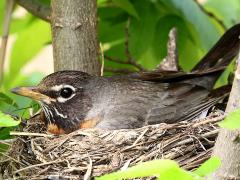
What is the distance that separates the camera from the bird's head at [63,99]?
4043mm

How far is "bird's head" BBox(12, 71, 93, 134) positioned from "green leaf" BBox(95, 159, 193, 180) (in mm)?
2193

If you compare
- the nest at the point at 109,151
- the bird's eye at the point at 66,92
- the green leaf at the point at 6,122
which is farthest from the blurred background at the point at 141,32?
the green leaf at the point at 6,122

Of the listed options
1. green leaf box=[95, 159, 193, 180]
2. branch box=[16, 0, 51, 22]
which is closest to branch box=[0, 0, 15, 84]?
branch box=[16, 0, 51, 22]

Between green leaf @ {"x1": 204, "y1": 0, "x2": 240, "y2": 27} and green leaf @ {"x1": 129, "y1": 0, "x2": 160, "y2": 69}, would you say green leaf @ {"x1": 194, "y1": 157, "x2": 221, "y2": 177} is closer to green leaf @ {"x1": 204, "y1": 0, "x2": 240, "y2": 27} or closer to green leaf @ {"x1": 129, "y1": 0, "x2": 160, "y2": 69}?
green leaf @ {"x1": 129, "y1": 0, "x2": 160, "y2": 69}

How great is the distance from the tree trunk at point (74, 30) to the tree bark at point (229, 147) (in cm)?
172

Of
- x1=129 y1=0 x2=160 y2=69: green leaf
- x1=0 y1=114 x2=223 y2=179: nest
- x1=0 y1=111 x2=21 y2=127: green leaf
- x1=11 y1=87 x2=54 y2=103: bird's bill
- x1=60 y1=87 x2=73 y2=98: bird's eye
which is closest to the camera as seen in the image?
x1=0 y1=111 x2=21 y2=127: green leaf

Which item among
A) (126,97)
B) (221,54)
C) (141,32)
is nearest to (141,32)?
(141,32)

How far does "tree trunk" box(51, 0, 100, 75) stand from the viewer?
3732mm

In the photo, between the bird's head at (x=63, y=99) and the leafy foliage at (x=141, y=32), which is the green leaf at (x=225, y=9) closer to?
the leafy foliage at (x=141, y=32)

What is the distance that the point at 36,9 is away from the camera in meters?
3.94

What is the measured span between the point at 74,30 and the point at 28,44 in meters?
0.83

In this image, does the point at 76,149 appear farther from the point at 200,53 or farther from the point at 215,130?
the point at 200,53

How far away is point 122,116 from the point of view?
416 centimetres

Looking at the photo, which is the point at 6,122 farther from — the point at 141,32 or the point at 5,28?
the point at 141,32
